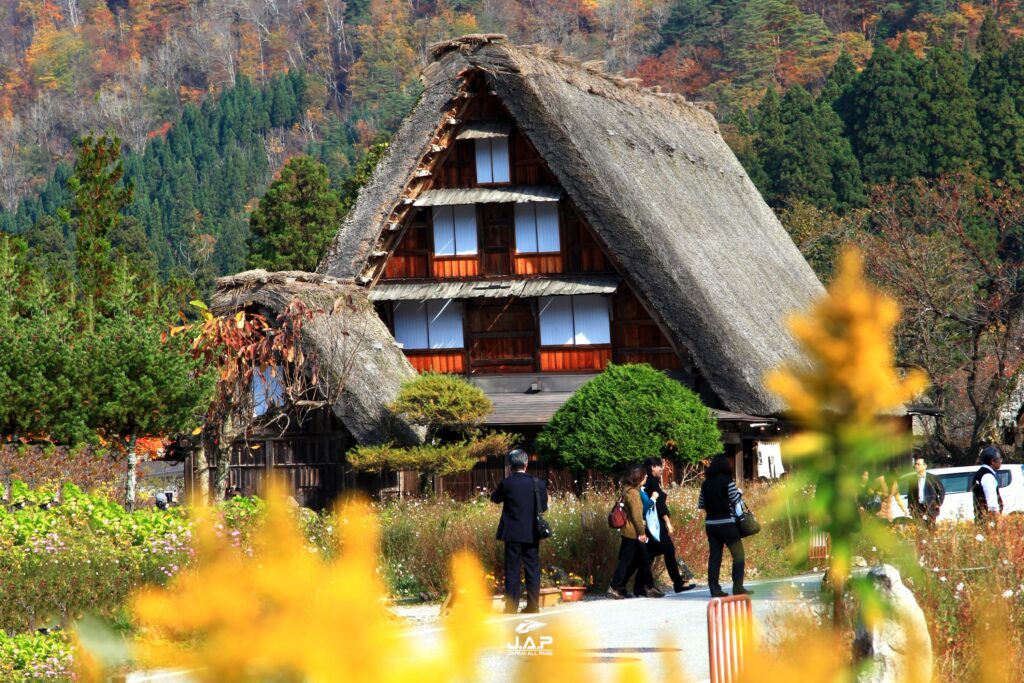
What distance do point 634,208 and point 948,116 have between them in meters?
33.6

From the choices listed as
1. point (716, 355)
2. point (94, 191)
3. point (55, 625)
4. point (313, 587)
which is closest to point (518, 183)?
point (716, 355)

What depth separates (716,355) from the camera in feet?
83.5

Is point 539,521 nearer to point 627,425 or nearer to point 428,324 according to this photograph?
point 627,425

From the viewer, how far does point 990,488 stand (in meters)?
15.9

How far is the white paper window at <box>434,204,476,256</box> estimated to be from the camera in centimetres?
2848

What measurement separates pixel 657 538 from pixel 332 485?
12.4 m

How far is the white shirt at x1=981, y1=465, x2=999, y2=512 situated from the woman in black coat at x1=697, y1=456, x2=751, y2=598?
10.4 ft

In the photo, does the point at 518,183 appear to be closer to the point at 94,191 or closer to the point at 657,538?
the point at 94,191

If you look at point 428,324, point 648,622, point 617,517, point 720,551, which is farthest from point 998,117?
point 648,622

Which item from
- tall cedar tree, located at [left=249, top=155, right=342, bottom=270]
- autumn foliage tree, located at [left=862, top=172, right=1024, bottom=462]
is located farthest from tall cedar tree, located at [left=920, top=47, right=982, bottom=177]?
tall cedar tree, located at [left=249, top=155, right=342, bottom=270]

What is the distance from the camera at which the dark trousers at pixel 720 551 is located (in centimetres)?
1418

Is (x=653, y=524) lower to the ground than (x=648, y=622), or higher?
higher

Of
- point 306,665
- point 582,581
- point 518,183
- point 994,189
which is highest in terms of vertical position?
point 994,189

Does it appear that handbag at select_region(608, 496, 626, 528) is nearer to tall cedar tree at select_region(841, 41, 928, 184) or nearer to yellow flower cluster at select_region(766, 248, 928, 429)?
yellow flower cluster at select_region(766, 248, 928, 429)
